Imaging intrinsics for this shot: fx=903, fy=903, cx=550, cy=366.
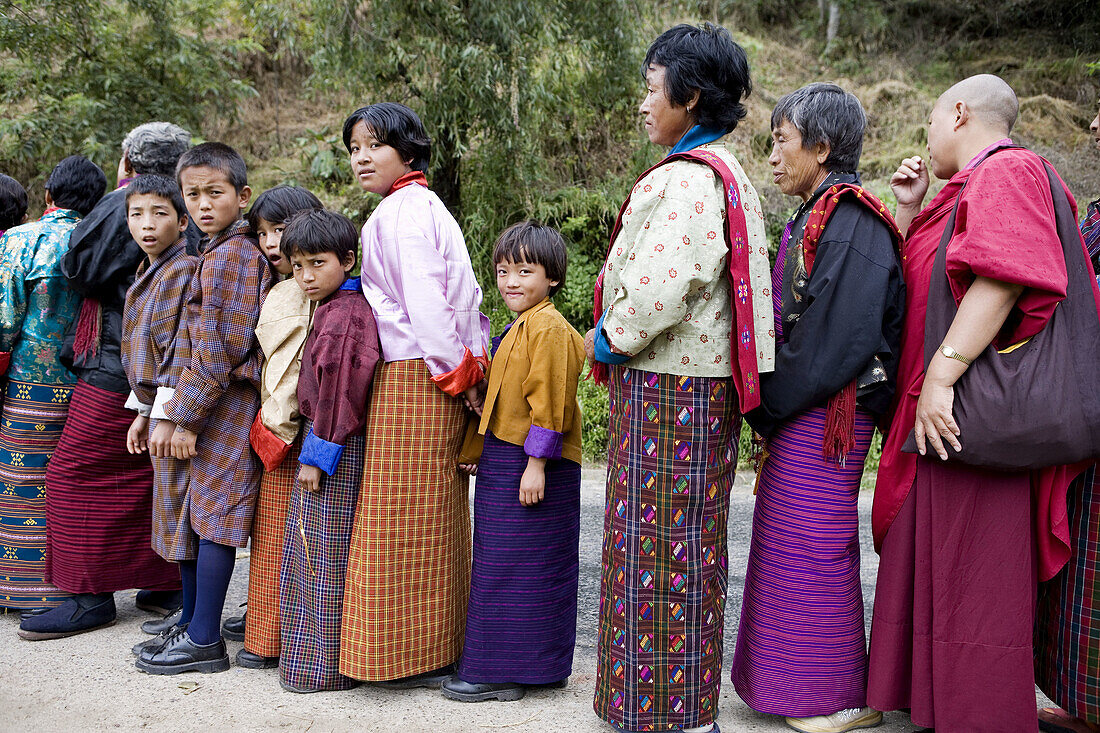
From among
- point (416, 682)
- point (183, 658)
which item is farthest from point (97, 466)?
point (416, 682)

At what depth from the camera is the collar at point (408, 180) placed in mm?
3193

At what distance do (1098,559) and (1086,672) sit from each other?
1.08 ft

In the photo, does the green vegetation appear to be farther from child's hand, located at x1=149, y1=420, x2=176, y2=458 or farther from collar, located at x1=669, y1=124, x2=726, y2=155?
collar, located at x1=669, y1=124, x2=726, y2=155

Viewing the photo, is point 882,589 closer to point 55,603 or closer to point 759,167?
point 55,603

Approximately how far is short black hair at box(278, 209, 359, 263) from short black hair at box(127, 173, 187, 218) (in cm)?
67

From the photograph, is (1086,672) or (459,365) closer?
(1086,672)

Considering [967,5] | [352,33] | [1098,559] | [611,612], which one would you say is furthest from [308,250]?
[967,5]

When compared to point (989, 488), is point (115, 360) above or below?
above

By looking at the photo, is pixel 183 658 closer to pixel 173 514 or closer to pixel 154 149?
pixel 173 514

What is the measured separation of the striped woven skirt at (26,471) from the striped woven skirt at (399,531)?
5.40 feet

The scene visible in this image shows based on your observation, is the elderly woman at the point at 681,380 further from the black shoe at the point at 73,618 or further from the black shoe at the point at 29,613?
the black shoe at the point at 29,613

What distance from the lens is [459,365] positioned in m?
3.07

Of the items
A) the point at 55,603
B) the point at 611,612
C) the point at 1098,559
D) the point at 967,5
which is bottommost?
the point at 55,603

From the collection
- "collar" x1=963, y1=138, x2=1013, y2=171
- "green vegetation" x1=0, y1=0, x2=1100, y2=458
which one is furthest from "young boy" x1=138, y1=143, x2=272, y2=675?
"green vegetation" x1=0, y1=0, x2=1100, y2=458
